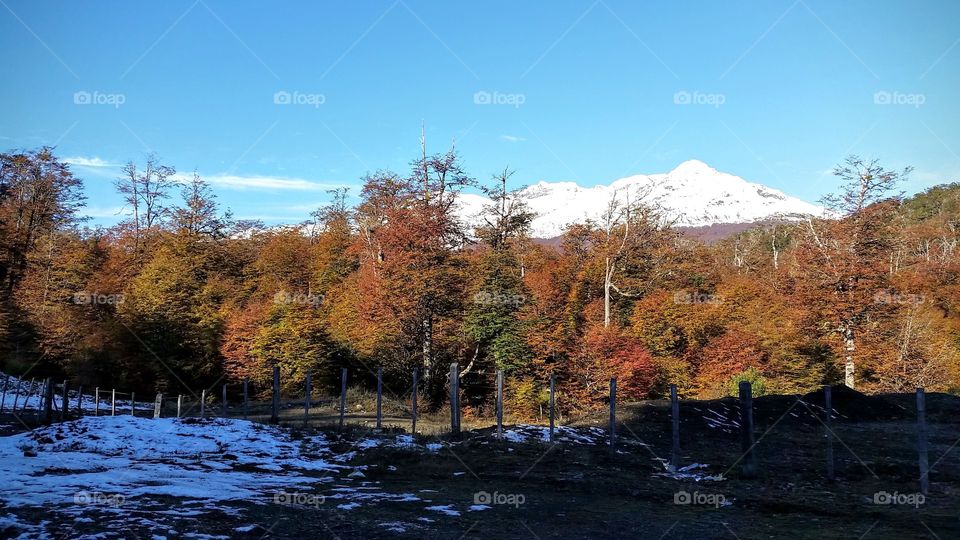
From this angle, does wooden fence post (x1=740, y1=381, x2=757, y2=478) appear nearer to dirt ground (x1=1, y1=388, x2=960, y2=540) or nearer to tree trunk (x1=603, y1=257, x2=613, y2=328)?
dirt ground (x1=1, y1=388, x2=960, y2=540)

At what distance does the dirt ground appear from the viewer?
26.1ft

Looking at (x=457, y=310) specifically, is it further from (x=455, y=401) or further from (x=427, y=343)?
(x=455, y=401)

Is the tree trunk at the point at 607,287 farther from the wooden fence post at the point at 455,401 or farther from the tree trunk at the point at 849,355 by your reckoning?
the wooden fence post at the point at 455,401

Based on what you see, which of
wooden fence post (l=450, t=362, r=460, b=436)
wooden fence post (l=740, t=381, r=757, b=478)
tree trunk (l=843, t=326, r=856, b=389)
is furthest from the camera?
tree trunk (l=843, t=326, r=856, b=389)

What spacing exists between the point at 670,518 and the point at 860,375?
36.3 m

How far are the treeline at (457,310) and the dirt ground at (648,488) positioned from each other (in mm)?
14314

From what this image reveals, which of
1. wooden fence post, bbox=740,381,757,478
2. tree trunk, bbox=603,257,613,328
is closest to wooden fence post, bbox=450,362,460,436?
wooden fence post, bbox=740,381,757,478

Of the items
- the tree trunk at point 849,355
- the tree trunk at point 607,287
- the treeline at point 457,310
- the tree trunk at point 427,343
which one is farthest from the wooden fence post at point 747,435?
the tree trunk at point 849,355

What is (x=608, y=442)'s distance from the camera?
16.0 m

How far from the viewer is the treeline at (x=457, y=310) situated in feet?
116

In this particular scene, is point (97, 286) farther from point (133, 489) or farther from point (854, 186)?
point (854, 186)

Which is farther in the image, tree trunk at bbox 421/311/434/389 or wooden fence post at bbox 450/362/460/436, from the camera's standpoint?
tree trunk at bbox 421/311/434/389

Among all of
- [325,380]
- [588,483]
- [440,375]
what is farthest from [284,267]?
[588,483]

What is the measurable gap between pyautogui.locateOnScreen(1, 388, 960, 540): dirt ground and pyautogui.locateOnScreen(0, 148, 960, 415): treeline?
14314mm
